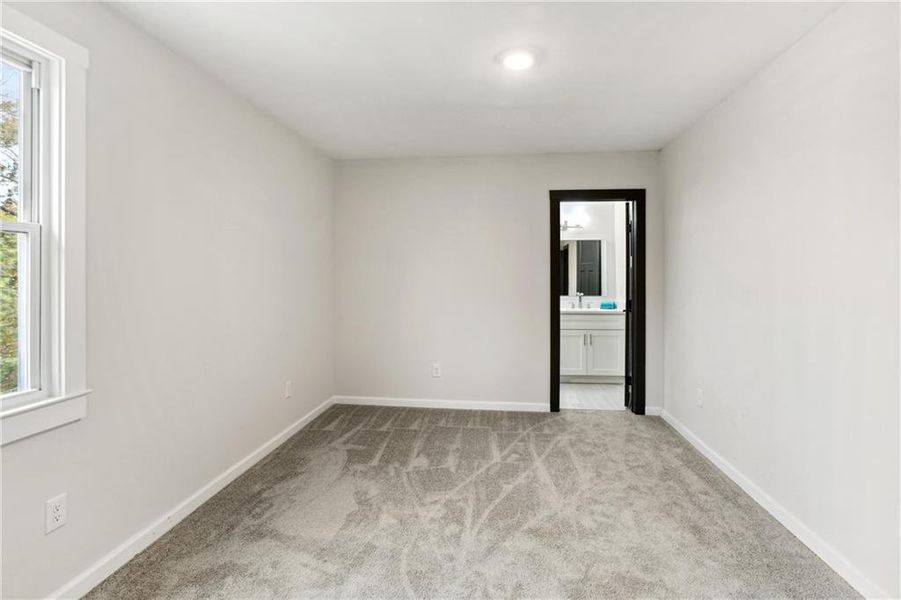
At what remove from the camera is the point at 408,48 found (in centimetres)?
212

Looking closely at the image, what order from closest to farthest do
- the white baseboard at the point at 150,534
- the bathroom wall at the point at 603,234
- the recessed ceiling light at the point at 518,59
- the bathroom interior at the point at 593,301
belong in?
the white baseboard at the point at 150,534 < the recessed ceiling light at the point at 518,59 < the bathroom interior at the point at 593,301 < the bathroom wall at the point at 603,234

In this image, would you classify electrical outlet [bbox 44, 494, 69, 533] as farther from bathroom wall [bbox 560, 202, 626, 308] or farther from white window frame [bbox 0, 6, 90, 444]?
bathroom wall [bbox 560, 202, 626, 308]

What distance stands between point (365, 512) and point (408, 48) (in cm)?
235

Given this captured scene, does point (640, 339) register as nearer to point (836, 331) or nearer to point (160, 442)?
point (836, 331)

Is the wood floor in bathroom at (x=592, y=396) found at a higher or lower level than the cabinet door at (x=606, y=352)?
lower

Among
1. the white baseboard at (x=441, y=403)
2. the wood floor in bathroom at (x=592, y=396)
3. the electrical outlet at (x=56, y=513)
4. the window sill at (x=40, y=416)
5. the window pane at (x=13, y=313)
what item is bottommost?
the wood floor in bathroom at (x=592, y=396)

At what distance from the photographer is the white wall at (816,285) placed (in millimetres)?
1597

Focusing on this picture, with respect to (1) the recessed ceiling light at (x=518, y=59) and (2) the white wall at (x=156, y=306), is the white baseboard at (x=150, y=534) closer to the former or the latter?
(2) the white wall at (x=156, y=306)

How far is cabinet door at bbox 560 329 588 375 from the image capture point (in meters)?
5.20

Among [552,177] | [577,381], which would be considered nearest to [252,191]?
[552,177]

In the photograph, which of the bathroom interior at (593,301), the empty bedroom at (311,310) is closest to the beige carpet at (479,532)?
the empty bedroom at (311,310)

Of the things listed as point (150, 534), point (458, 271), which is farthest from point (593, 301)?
point (150, 534)

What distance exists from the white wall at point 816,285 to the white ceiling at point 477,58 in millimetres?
292

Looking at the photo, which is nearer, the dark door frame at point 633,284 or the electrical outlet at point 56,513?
the electrical outlet at point 56,513
